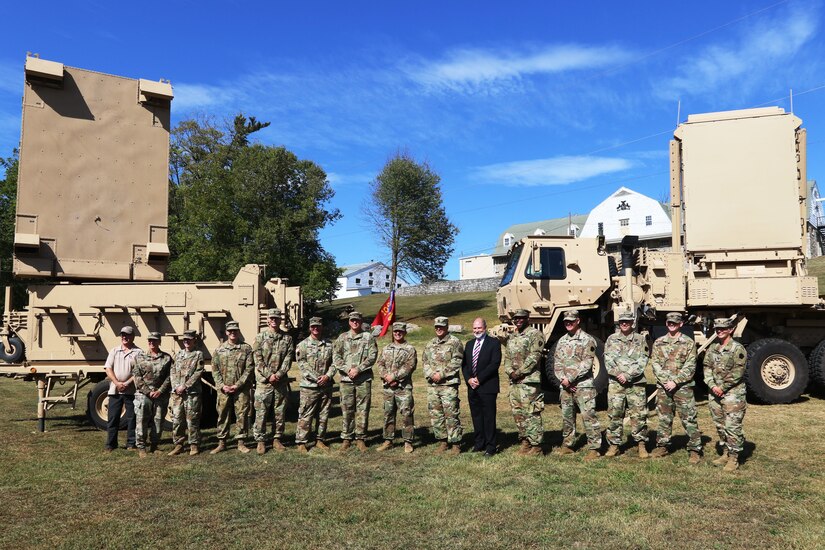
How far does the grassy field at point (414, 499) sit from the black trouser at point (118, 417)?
0.24 m

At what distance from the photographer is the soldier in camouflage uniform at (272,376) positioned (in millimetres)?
7473

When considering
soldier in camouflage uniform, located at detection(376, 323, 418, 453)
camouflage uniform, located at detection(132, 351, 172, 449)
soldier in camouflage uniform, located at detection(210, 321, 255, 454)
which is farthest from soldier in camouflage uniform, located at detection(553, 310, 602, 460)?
camouflage uniform, located at detection(132, 351, 172, 449)

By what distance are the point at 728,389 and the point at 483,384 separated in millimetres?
2544

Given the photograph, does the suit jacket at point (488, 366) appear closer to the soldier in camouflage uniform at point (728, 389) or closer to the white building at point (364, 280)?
the soldier in camouflage uniform at point (728, 389)

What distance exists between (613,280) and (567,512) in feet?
20.5

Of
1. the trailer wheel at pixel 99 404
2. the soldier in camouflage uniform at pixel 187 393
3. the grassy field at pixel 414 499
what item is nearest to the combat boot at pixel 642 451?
the grassy field at pixel 414 499

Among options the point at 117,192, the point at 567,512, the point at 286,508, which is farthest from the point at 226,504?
the point at 117,192

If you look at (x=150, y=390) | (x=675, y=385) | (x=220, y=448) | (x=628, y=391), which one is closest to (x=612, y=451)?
(x=628, y=391)

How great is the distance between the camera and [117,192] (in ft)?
31.5

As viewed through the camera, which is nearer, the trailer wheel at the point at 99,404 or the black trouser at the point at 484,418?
the black trouser at the point at 484,418

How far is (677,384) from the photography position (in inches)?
262

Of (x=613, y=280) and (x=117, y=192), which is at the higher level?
(x=117, y=192)

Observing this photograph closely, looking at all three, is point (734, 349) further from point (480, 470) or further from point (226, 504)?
point (226, 504)

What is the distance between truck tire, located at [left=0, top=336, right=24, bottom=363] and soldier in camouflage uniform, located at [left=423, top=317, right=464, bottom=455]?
5816 mm
